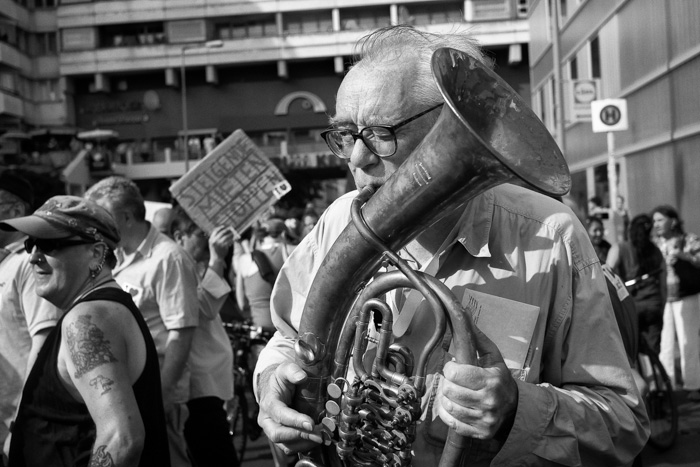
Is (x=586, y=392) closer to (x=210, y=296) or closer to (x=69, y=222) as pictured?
(x=69, y=222)

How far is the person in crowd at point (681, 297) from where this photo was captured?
8.53m

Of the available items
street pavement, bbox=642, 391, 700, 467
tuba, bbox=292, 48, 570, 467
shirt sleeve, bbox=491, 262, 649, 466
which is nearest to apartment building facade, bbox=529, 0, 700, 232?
street pavement, bbox=642, 391, 700, 467

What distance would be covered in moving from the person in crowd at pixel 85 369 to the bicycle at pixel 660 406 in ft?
14.9

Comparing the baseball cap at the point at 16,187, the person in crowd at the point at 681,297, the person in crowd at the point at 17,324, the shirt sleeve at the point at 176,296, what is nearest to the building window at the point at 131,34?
the person in crowd at the point at 681,297

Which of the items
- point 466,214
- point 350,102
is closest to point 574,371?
point 466,214

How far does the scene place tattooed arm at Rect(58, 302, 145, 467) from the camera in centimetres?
277

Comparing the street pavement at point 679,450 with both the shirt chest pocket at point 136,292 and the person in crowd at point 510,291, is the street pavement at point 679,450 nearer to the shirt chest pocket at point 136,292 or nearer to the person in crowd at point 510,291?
the shirt chest pocket at point 136,292

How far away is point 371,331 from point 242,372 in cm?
575

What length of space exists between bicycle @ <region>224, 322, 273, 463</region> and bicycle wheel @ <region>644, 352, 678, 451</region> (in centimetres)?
301

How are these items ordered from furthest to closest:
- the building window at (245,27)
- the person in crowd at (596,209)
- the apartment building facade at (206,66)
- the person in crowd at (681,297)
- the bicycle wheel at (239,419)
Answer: the building window at (245,27), the apartment building facade at (206,66), the person in crowd at (596,209), the person in crowd at (681,297), the bicycle wheel at (239,419)

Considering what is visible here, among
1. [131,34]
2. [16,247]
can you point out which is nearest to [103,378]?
[16,247]

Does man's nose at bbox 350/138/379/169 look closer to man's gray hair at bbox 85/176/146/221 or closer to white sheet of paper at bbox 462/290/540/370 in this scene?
white sheet of paper at bbox 462/290/540/370

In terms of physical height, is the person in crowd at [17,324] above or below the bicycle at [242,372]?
above

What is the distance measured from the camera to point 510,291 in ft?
6.89
